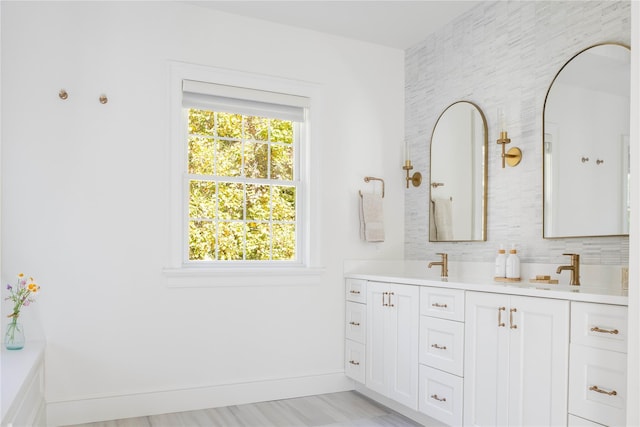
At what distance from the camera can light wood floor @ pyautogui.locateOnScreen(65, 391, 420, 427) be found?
3127 mm

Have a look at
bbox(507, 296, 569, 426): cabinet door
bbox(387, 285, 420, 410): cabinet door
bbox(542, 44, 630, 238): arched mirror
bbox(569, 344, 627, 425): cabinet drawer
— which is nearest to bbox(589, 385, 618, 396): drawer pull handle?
bbox(569, 344, 627, 425): cabinet drawer

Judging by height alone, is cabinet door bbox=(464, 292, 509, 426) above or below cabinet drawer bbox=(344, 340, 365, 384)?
above

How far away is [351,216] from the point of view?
13.1 ft

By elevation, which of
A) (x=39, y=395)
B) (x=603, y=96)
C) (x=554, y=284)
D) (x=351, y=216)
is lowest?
(x=39, y=395)

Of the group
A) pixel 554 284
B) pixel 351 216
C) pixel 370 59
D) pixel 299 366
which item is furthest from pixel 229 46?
pixel 554 284

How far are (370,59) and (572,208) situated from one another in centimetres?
208

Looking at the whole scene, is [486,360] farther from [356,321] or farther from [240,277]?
[240,277]

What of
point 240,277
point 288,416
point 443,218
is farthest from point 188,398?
point 443,218

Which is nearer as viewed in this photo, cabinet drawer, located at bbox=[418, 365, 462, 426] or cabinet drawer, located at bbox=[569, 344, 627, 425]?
cabinet drawer, located at bbox=[569, 344, 627, 425]

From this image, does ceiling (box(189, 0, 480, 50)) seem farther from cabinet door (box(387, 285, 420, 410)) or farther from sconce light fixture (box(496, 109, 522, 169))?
cabinet door (box(387, 285, 420, 410))

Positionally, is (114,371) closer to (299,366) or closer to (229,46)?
(299,366)

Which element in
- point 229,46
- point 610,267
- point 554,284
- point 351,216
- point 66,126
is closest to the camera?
point 610,267

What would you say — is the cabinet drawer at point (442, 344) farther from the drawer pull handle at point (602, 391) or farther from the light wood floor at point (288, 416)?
the drawer pull handle at point (602, 391)

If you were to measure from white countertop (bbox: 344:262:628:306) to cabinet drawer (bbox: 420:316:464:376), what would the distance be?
0.22 meters
